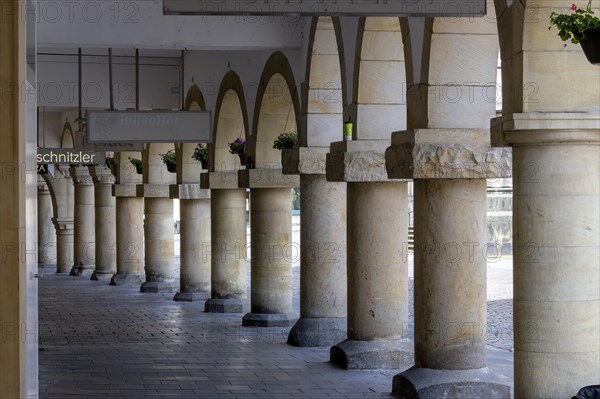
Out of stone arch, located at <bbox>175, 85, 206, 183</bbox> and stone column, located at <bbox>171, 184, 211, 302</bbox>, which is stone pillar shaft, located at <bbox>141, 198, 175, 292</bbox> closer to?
stone arch, located at <bbox>175, 85, 206, 183</bbox>

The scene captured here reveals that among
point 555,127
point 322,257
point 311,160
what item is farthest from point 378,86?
point 555,127

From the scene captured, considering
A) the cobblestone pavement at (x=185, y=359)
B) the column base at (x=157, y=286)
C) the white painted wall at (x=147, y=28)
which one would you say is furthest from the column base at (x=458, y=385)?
the column base at (x=157, y=286)

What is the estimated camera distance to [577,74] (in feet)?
24.3

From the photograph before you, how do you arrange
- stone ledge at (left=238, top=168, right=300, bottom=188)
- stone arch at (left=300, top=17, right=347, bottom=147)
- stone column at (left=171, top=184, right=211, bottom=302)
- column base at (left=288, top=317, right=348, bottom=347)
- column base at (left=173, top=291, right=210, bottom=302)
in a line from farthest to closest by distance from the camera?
stone column at (left=171, top=184, right=211, bottom=302), column base at (left=173, top=291, right=210, bottom=302), stone ledge at (left=238, top=168, right=300, bottom=188), stone arch at (left=300, top=17, right=347, bottom=147), column base at (left=288, top=317, right=348, bottom=347)

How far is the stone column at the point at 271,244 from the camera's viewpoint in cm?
1623

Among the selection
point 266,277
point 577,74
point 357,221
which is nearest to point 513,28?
point 577,74

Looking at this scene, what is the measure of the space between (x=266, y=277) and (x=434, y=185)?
6982 mm

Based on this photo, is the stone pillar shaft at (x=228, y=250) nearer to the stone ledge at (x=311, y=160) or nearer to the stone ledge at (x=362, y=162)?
the stone ledge at (x=311, y=160)

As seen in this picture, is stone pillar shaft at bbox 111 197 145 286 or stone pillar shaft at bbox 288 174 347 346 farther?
stone pillar shaft at bbox 111 197 145 286

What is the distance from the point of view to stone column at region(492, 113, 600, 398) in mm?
7355

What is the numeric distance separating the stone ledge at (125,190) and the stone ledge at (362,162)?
14.2m

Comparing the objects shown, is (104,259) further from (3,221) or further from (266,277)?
(3,221)

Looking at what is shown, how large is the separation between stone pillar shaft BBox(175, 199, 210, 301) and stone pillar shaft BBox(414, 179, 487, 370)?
38.3ft

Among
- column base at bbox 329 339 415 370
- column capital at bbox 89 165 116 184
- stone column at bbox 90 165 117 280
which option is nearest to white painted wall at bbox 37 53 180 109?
column capital at bbox 89 165 116 184
